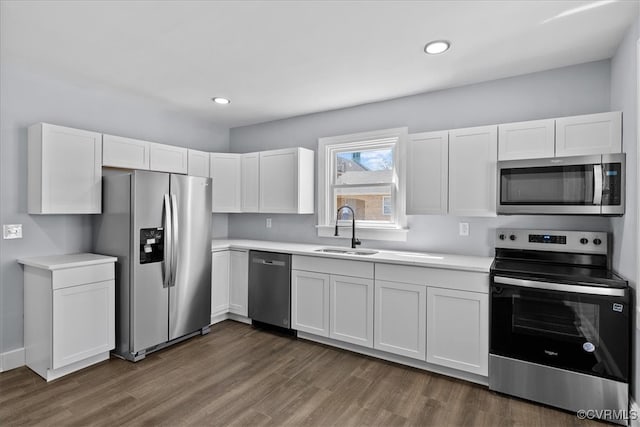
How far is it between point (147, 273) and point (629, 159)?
3.73m

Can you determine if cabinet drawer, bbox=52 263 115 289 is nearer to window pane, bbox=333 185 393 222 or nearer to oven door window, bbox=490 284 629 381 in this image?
window pane, bbox=333 185 393 222

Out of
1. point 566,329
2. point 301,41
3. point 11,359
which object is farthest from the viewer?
point 11,359

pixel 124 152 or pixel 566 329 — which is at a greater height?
pixel 124 152

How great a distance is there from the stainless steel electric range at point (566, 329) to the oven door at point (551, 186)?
0.33 metres

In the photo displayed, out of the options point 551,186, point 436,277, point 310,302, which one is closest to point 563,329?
point 436,277

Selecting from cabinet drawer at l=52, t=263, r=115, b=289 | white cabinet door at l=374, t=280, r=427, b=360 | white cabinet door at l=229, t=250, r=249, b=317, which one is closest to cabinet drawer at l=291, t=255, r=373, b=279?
white cabinet door at l=374, t=280, r=427, b=360

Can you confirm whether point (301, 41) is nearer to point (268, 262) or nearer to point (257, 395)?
point (268, 262)

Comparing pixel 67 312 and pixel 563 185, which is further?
pixel 67 312

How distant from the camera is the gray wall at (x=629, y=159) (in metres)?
2.02

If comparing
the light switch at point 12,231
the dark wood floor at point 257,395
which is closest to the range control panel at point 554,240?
the dark wood floor at point 257,395

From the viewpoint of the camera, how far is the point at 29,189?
2857 millimetres

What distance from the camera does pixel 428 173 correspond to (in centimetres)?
297

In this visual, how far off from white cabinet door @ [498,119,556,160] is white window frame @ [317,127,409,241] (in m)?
1.01

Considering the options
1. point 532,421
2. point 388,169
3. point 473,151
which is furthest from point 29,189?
point 532,421
